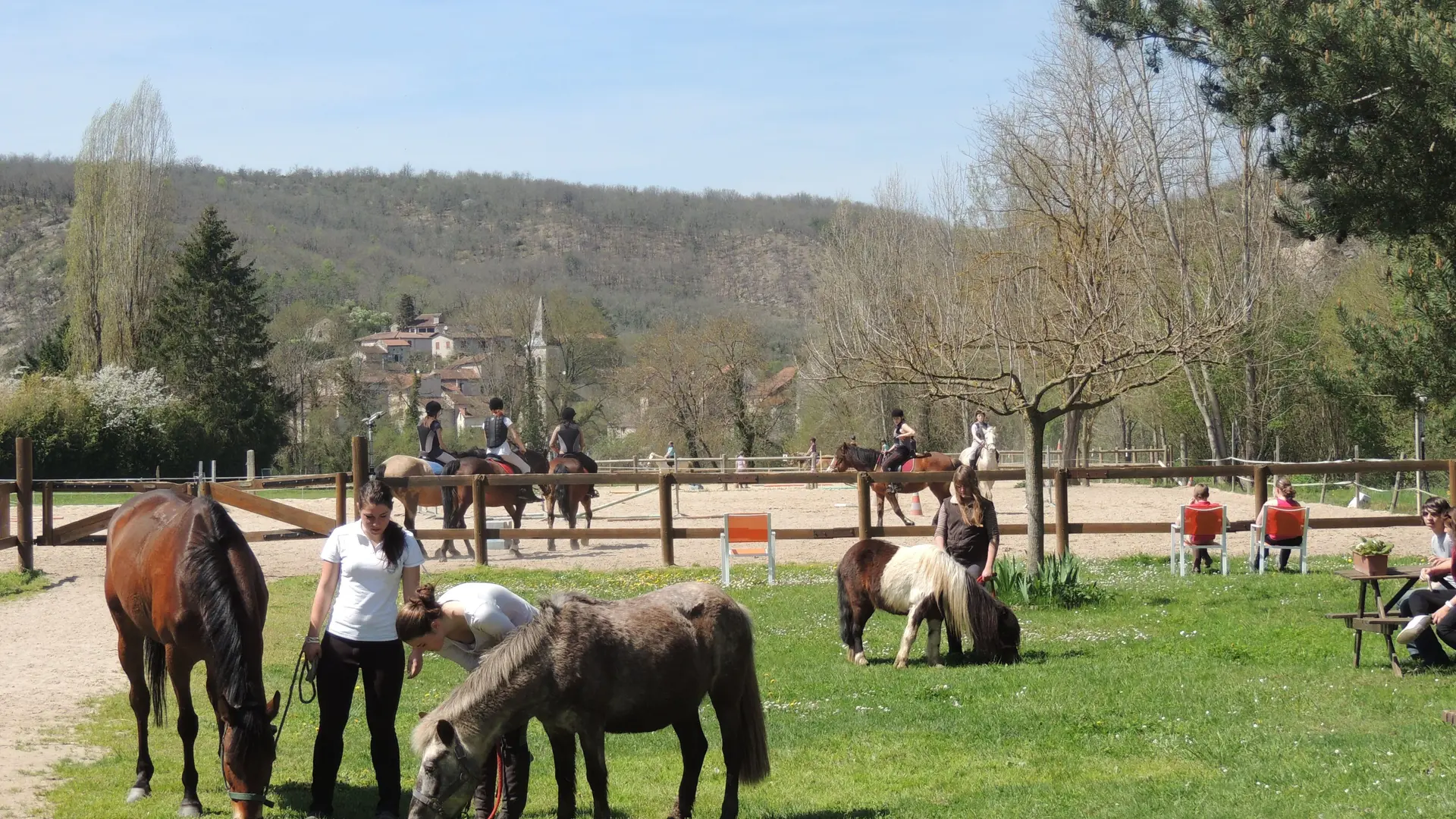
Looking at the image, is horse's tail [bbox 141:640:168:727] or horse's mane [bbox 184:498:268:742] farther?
horse's tail [bbox 141:640:168:727]

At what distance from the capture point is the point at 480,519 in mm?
16953

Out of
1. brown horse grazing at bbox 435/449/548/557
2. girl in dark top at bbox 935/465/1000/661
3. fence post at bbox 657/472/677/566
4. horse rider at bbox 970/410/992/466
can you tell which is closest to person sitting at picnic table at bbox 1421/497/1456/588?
girl in dark top at bbox 935/465/1000/661

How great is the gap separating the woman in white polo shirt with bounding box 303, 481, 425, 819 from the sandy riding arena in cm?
161

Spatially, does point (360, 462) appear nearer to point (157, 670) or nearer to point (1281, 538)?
point (157, 670)

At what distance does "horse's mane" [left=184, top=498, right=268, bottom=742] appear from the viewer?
222 inches

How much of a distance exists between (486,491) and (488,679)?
1343 centimetres

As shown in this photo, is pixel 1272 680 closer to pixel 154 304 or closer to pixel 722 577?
pixel 722 577

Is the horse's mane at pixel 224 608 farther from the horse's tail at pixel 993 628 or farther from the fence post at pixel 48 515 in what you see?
the fence post at pixel 48 515

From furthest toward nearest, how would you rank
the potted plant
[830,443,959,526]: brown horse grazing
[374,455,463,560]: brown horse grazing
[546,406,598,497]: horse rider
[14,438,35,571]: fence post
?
[830,443,959,526]: brown horse grazing < [546,406,598,497]: horse rider < [374,455,463,560]: brown horse grazing < [14,438,35,571]: fence post < the potted plant

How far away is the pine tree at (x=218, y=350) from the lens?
50500 mm

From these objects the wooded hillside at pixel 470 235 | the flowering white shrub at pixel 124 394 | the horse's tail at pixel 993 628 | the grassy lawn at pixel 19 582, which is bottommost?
the grassy lawn at pixel 19 582

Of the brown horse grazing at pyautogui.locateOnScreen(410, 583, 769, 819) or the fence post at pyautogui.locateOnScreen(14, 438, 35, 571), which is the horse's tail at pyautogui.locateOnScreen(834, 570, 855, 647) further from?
the fence post at pyautogui.locateOnScreen(14, 438, 35, 571)

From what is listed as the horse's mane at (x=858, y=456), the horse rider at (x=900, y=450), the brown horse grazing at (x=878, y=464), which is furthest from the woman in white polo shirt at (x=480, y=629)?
the horse's mane at (x=858, y=456)

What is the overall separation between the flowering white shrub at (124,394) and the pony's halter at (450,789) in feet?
145
